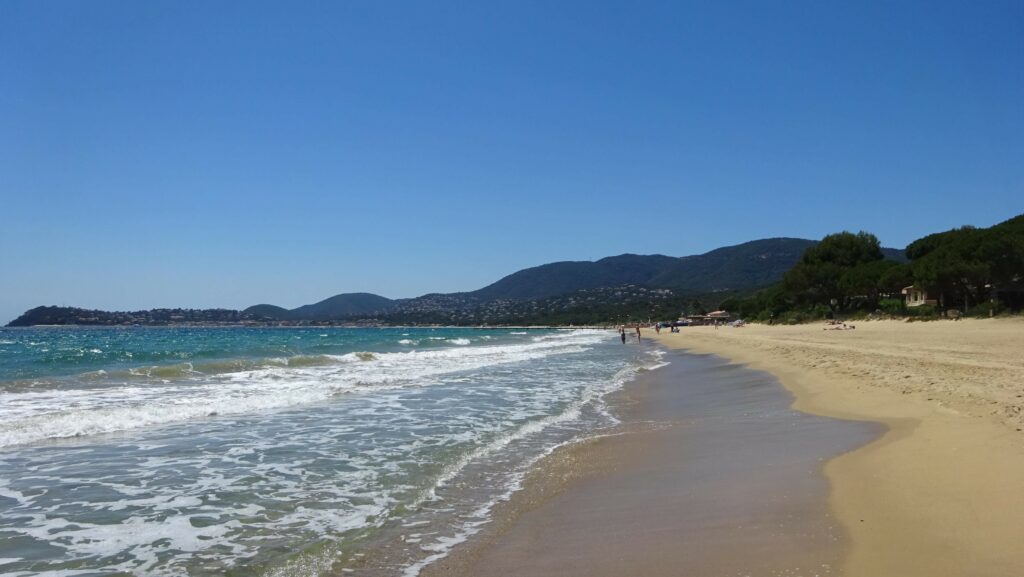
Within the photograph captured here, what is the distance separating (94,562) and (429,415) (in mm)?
7887

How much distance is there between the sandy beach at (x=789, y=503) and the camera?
437cm

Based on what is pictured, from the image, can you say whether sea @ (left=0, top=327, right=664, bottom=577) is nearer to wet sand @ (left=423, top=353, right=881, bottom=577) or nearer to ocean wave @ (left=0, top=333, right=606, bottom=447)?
ocean wave @ (left=0, top=333, right=606, bottom=447)

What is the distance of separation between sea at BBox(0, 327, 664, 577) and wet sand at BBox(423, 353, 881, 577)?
0.44 meters

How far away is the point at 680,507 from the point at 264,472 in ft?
16.2

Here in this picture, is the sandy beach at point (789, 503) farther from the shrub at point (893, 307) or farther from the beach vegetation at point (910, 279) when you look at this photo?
the shrub at point (893, 307)

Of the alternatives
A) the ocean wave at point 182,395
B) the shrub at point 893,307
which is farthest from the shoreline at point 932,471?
the shrub at point 893,307

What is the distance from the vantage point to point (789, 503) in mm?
5730

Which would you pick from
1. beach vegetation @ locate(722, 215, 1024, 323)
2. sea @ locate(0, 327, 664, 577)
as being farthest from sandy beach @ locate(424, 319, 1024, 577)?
beach vegetation @ locate(722, 215, 1024, 323)

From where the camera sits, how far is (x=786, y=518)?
5.29 metres

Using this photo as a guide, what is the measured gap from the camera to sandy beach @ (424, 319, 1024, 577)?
437cm

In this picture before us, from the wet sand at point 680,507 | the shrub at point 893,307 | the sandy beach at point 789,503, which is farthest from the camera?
the shrub at point 893,307

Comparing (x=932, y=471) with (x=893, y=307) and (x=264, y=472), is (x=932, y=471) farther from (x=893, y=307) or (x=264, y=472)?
(x=893, y=307)

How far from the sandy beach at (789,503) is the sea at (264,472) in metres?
0.67

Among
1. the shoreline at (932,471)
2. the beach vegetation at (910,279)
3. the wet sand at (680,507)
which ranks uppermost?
the beach vegetation at (910,279)
